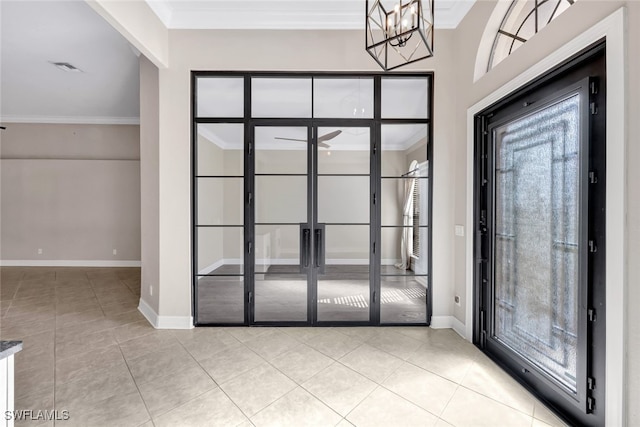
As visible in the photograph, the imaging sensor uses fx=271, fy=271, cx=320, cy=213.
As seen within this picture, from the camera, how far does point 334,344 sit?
281 cm

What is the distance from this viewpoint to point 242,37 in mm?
3145

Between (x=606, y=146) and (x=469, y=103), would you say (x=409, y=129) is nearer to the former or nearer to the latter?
(x=469, y=103)

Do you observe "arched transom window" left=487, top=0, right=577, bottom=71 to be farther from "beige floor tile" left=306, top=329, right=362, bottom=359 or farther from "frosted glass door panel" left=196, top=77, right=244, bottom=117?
"beige floor tile" left=306, top=329, right=362, bottom=359

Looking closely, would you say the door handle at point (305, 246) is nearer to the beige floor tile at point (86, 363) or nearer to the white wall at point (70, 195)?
the beige floor tile at point (86, 363)

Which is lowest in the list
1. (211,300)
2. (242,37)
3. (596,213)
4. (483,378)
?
(483,378)

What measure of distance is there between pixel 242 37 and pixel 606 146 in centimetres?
343

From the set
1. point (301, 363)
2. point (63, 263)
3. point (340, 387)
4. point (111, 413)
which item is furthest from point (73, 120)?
point (340, 387)

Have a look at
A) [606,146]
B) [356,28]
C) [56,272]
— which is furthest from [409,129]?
[56,272]

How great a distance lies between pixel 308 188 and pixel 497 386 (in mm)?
2521

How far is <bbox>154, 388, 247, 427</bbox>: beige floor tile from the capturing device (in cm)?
178

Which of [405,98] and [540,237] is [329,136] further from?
[540,237]


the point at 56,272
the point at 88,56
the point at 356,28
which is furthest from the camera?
the point at 56,272

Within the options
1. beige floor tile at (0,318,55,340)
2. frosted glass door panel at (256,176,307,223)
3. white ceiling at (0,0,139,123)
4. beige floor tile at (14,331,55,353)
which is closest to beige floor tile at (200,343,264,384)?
frosted glass door panel at (256,176,307,223)

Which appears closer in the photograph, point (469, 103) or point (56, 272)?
point (469, 103)
